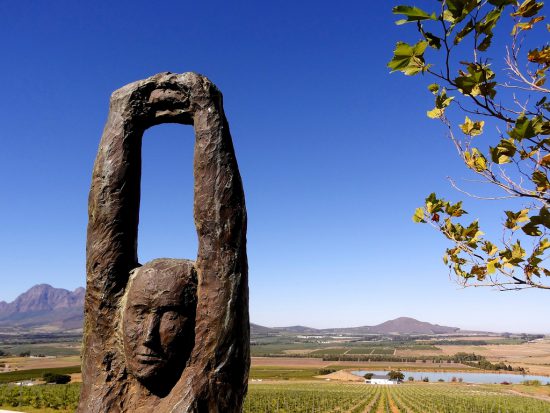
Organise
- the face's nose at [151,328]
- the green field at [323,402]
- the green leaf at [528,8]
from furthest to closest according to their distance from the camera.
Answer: the green field at [323,402] < the face's nose at [151,328] < the green leaf at [528,8]

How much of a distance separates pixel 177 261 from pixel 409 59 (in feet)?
9.68

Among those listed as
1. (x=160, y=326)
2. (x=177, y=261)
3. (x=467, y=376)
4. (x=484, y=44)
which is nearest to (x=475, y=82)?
(x=484, y=44)

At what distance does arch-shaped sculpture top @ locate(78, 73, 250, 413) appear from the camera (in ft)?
13.6

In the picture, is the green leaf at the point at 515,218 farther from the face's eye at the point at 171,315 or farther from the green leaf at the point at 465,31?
the face's eye at the point at 171,315

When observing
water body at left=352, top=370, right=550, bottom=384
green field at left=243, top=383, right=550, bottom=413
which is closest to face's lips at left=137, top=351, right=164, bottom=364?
green field at left=243, top=383, right=550, bottom=413

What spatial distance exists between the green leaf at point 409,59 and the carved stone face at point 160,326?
9.09 ft

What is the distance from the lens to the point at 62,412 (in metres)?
40.4

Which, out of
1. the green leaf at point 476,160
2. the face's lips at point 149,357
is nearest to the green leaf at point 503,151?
the green leaf at point 476,160

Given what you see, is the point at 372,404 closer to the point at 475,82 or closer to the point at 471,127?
the point at 471,127

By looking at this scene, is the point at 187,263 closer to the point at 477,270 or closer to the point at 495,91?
the point at 477,270

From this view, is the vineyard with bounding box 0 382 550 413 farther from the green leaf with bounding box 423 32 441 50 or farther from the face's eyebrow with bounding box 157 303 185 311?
the green leaf with bounding box 423 32 441 50

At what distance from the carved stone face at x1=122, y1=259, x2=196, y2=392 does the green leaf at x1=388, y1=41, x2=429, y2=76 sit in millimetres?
2770

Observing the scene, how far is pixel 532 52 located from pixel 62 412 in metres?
47.5

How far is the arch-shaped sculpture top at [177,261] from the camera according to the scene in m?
4.15
